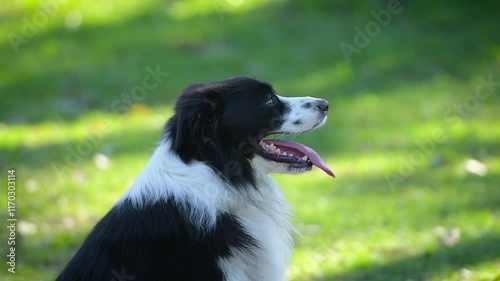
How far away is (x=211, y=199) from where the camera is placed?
13.9 feet

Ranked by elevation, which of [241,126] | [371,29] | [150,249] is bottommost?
[150,249]

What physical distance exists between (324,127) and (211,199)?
6330 mm

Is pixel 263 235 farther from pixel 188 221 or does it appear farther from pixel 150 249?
pixel 150 249

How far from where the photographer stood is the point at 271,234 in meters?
4.54

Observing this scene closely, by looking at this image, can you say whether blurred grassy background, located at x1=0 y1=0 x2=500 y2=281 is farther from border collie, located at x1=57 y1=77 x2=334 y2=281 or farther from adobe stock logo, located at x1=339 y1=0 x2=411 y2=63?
border collie, located at x1=57 y1=77 x2=334 y2=281

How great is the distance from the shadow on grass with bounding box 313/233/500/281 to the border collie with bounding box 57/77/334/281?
5.33 ft

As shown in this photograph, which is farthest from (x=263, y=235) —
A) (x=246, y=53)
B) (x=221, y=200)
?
(x=246, y=53)

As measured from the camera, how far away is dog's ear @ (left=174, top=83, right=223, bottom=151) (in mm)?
4207

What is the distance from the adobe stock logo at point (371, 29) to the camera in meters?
12.5

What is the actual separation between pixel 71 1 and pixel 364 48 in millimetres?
4979

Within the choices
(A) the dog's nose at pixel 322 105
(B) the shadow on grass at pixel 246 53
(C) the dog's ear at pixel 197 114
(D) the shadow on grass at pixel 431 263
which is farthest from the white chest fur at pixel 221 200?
(B) the shadow on grass at pixel 246 53

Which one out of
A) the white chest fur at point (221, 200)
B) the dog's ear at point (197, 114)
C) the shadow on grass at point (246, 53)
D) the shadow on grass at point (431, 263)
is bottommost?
the white chest fur at point (221, 200)

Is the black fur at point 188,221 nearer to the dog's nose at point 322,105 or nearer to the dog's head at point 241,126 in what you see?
the dog's head at point 241,126

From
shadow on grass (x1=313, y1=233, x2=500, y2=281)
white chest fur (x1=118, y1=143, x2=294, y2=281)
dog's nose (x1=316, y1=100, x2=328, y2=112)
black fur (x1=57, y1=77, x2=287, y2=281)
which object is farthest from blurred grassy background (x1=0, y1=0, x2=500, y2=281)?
black fur (x1=57, y1=77, x2=287, y2=281)
